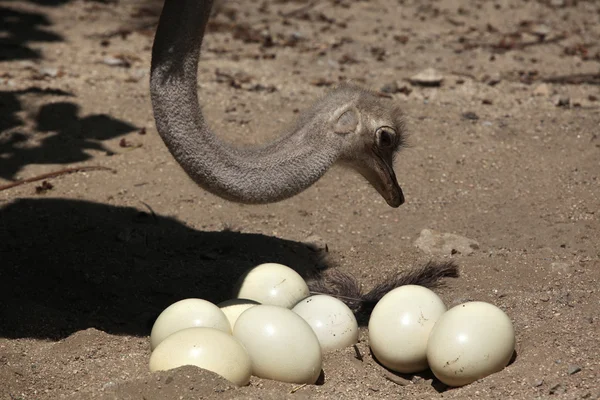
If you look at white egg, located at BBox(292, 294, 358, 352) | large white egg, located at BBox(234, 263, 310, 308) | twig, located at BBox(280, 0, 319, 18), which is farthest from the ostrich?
twig, located at BBox(280, 0, 319, 18)

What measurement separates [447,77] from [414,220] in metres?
2.34

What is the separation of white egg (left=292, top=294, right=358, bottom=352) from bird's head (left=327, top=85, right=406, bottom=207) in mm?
748

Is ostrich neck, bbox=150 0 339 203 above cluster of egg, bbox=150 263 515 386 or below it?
above

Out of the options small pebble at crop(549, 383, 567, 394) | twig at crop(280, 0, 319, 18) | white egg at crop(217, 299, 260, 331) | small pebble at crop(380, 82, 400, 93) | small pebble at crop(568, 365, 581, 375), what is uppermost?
small pebble at crop(549, 383, 567, 394)

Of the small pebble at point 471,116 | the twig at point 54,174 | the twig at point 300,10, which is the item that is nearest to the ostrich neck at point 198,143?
the twig at point 54,174

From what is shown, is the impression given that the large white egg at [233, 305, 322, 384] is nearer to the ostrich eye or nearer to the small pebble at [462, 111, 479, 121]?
the ostrich eye

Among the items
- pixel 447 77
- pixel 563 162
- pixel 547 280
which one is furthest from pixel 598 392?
pixel 447 77

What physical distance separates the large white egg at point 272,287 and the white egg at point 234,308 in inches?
5.3

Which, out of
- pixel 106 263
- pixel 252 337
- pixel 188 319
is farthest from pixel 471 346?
pixel 106 263

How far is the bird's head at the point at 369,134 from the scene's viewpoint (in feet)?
14.0

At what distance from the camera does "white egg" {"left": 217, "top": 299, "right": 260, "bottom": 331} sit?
378 cm

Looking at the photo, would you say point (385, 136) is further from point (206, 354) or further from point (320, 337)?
point (206, 354)

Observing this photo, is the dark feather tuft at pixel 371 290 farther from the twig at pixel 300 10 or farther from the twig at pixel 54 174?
the twig at pixel 300 10

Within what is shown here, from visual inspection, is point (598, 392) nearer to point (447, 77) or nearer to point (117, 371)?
point (117, 371)
